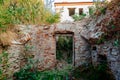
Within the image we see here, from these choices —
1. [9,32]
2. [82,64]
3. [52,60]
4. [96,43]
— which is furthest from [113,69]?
[9,32]

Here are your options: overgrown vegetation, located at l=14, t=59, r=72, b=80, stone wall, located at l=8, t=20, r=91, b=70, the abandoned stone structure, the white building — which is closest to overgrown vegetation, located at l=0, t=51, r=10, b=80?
overgrown vegetation, located at l=14, t=59, r=72, b=80

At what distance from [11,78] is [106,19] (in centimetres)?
372

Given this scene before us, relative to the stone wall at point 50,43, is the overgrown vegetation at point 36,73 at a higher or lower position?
Answer: lower

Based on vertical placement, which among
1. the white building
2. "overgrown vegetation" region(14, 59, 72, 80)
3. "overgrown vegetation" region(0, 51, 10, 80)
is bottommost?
"overgrown vegetation" region(14, 59, 72, 80)

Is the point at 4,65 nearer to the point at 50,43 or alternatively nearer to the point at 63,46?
the point at 50,43

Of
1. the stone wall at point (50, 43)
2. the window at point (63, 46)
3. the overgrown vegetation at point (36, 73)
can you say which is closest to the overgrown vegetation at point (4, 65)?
the overgrown vegetation at point (36, 73)

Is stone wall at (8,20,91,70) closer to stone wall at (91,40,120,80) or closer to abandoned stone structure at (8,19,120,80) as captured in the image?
abandoned stone structure at (8,19,120,80)

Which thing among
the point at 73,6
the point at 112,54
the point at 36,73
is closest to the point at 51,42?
the point at 36,73

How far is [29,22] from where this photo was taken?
984 cm

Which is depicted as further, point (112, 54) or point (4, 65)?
point (4, 65)

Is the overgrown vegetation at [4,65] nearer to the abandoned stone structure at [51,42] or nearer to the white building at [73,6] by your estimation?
the abandoned stone structure at [51,42]

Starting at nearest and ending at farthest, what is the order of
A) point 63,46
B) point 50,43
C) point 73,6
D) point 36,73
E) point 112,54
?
point 112,54, point 36,73, point 50,43, point 63,46, point 73,6

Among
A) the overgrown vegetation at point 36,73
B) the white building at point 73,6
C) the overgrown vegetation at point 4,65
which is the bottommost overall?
the overgrown vegetation at point 36,73

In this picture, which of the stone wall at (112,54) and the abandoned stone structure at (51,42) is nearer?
the stone wall at (112,54)
